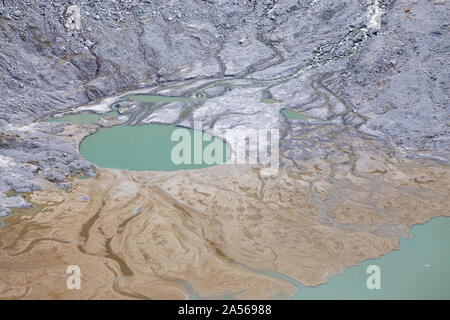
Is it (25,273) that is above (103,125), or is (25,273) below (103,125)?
below

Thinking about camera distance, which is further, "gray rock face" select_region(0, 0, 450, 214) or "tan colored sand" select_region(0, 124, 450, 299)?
"gray rock face" select_region(0, 0, 450, 214)

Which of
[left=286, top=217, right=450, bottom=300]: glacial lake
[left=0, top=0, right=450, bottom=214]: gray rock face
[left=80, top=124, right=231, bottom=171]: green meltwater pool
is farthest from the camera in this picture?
[left=0, top=0, right=450, bottom=214]: gray rock face

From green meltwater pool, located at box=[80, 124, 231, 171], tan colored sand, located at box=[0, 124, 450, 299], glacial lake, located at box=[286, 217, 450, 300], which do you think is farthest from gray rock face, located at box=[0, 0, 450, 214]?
glacial lake, located at box=[286, 217, 450, 300]

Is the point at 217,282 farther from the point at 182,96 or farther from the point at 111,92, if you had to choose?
the point at 111,92

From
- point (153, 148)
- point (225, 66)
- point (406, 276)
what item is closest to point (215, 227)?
point (406, 276)

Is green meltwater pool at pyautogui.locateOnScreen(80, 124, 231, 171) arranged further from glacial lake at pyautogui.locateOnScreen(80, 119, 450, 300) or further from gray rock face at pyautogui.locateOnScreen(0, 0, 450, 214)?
gray rock face at pyautogui.locateOnScreen(0, 0, 450, 214)

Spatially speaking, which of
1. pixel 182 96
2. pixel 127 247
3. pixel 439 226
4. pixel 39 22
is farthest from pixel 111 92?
pixel 439 226
